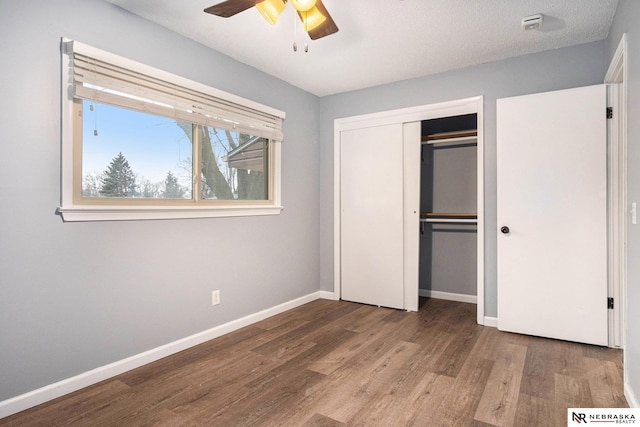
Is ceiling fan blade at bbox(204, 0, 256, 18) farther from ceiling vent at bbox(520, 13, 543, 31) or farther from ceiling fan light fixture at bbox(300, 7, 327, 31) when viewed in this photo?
ceiling vent at bbox(520, 13, 543, 31)

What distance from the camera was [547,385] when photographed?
2.23 meters

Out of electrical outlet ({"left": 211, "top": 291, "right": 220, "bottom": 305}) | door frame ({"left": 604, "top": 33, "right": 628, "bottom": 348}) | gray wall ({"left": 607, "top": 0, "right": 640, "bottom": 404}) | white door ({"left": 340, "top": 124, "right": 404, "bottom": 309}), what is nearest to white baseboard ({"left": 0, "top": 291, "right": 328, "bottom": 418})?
electrical outlet ({"left": 211, "top": 291, "right": 220, "bottom": 305})

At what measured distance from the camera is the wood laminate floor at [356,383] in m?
1.91

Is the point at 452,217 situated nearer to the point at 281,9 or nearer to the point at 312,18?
the point at 312,18

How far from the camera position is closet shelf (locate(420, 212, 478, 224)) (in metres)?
4.06

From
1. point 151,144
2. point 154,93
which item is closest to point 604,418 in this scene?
point 151,144

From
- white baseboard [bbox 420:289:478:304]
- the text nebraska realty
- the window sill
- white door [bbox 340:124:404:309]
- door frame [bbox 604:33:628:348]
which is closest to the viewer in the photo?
the text nebraska realty

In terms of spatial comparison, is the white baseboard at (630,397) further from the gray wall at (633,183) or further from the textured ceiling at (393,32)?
the textured ceiling at (393,32)

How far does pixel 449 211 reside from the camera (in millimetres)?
4430

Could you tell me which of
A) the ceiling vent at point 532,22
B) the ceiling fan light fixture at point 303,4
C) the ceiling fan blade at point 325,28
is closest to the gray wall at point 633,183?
the ceiling vent at point 532,22

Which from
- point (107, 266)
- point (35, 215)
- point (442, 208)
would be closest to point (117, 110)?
point (35, 215)

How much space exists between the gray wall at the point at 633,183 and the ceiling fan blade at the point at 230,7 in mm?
2111

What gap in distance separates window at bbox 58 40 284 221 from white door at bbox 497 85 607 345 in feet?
7.51

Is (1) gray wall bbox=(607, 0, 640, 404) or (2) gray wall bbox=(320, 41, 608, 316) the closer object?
(1) gray wall bbox=(607, 0, 640, 404)
